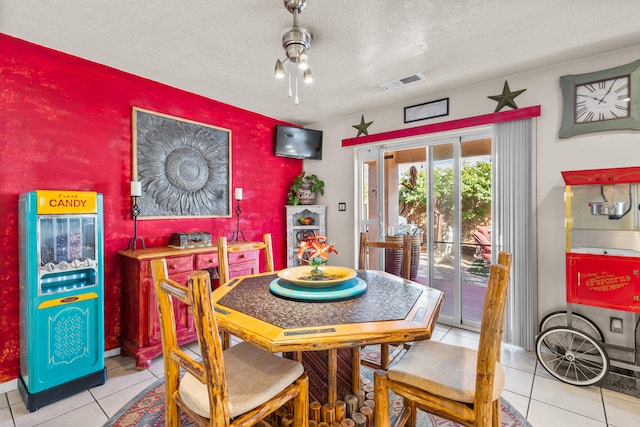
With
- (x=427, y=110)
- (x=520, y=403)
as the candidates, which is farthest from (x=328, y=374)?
(x=427, y=110)

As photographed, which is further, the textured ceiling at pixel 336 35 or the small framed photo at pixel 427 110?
the small framed photo at pixel 427 110

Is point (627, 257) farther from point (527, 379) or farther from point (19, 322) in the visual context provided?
point (19, 322)

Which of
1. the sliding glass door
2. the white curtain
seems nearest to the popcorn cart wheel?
the white curtain

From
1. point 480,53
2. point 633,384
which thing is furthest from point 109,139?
point 633,384

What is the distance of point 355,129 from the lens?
4270 mm

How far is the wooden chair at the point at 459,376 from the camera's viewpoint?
1226mm

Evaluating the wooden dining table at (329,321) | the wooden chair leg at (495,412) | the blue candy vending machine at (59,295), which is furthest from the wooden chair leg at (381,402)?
the blue candy vending machine at (59,295)

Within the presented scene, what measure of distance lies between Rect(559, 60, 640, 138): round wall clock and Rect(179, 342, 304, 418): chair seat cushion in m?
3.09

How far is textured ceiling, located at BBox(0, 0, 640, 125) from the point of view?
1.99m

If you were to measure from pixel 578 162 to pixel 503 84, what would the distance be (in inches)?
40.5

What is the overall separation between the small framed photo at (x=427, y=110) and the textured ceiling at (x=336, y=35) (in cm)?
32

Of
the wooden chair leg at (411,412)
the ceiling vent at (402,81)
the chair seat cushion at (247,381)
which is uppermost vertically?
the ceiling vent at (402,81)

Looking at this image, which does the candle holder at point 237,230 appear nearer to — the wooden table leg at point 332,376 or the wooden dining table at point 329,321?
the wooden dining table at point 329,321

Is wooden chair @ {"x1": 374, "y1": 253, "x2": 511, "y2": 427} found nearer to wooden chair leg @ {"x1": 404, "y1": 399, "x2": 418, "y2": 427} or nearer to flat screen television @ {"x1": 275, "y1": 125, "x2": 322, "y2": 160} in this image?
wooden chair leg @ {"x1": 404, "y1": 399, "x2": 418, "y2": 427}
